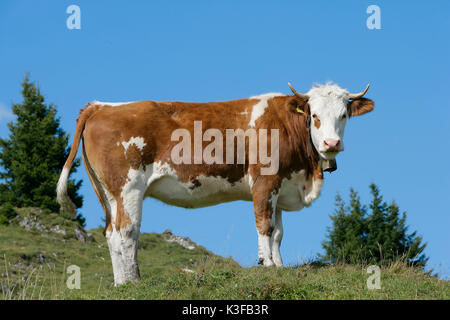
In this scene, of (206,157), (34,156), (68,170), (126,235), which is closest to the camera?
(126,235)

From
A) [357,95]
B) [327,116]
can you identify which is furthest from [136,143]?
[357,95]

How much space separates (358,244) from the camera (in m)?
35.9

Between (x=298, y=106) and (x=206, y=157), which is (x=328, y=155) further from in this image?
(x=206, y=157)

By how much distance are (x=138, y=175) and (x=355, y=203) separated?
33761 mm

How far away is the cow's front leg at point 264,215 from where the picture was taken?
1009cm

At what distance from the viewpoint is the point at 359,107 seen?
1134 centimetres

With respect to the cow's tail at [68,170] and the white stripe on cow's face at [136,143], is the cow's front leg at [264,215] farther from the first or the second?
the cow's tail at [68,170]

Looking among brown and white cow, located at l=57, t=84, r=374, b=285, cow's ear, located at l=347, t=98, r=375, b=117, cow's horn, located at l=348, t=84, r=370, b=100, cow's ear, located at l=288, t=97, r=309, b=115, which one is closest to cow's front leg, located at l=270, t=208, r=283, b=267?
brown and white cow, located at l=57, t=84, r=374, b=285

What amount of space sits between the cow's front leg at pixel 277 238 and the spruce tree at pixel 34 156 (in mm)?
25898

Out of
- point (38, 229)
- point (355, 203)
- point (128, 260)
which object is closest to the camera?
point (128, 260)

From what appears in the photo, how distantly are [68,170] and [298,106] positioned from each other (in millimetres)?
4791

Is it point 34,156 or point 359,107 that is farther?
point 34,156
